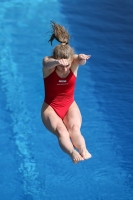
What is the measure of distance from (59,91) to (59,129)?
511 millimetres

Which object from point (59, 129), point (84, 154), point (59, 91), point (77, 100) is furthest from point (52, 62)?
point (77, 100)

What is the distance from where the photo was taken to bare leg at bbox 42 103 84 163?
5.23 metres

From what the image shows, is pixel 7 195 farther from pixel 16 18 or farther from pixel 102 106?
pixel 16 18

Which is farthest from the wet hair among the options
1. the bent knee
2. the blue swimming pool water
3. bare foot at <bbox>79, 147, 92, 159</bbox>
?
the blue swimming pool water

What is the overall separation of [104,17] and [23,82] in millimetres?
3359

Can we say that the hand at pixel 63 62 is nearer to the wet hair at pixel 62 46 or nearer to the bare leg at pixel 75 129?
the wet hair at pixel 62 46

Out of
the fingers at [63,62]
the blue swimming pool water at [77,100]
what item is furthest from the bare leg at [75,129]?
the blue swimming pool water at [77,100]

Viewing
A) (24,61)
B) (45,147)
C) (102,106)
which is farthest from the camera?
(24,61)

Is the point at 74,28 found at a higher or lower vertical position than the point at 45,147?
higher

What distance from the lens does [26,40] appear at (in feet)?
34.3

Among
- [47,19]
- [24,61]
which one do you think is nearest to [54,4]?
[47,19]

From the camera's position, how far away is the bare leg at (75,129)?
5.25 metres

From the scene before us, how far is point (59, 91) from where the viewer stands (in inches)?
226

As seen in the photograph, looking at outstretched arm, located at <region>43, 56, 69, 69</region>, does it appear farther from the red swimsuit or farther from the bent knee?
the bent knee
